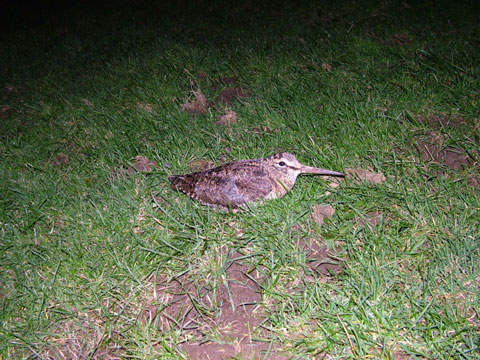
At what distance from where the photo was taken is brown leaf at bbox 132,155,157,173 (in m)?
4.20

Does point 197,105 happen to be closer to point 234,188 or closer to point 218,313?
point 234,188

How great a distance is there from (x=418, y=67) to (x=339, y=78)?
1.11 meters

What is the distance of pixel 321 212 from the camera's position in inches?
134

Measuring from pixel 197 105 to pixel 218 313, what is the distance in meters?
3.26

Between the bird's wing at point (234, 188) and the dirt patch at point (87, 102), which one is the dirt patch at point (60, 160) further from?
the bird's wing at point (234, 188)

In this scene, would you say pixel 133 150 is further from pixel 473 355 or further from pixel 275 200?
pixel 473 355

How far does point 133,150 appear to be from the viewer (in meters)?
4.48

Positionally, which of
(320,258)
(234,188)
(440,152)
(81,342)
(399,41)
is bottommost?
(81,342)

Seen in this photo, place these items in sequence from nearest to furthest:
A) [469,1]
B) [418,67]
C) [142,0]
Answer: [418,67], [469,1], [142,0]

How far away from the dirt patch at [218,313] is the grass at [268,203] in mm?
53

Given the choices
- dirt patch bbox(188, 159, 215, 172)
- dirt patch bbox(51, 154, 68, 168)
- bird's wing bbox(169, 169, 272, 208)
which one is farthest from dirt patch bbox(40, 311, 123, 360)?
dirt patch bbox(51, 154, 68, 168)

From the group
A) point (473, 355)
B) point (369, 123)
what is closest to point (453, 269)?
point (473, 355)

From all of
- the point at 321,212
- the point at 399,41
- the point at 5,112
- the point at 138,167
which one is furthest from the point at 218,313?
the point at 399,41

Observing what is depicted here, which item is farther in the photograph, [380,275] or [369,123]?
[369,123]
